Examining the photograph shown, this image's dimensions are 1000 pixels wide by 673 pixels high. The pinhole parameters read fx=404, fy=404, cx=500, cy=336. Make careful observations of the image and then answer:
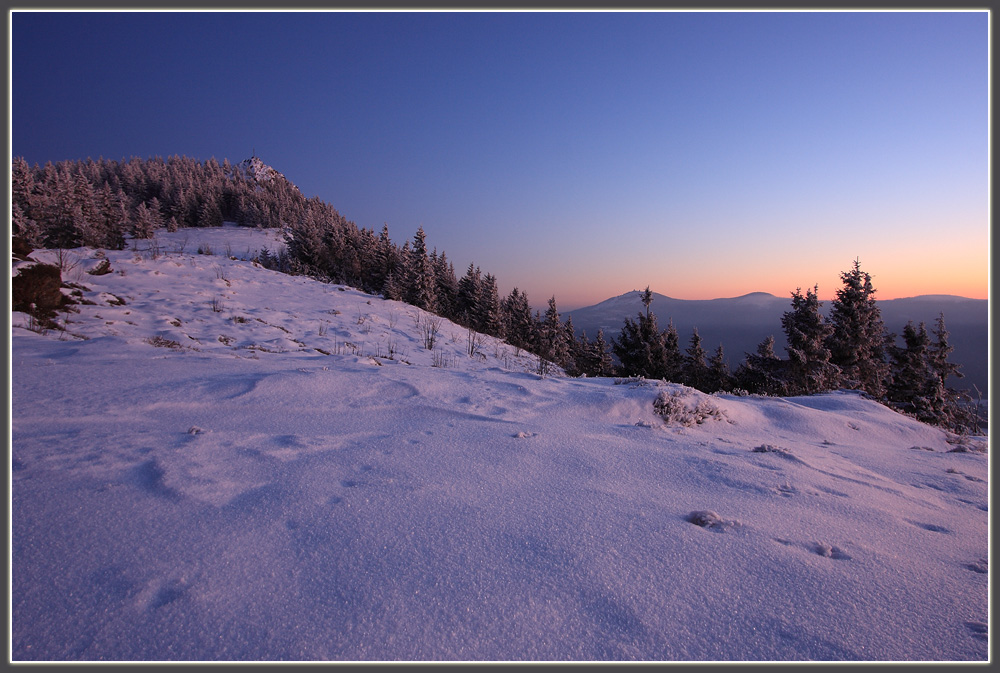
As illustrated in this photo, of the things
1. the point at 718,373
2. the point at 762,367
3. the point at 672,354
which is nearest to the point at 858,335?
the point at 762,367

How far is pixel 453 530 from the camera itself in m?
1.60

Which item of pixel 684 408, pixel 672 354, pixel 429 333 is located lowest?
pixel 672 354

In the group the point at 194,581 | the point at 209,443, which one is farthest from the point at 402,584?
the point at 209,443

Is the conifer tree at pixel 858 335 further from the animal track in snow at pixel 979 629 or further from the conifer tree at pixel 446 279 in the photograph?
the animal track in snow at pixel 979 629

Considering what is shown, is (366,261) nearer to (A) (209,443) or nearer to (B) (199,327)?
(B) (199,327)

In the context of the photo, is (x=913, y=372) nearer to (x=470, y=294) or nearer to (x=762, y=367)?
(x=762, y=367)

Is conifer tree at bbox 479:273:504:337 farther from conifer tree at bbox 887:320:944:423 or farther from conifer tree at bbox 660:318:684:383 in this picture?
conifer tree at bbox 887:320:944:423

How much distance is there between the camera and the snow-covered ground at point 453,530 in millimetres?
1112

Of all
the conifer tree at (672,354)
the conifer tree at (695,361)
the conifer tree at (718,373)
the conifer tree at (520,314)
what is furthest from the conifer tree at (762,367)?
the conifer tree at (520,314)

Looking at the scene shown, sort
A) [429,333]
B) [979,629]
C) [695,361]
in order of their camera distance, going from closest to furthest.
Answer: [979,629], [429,333], [695,361]

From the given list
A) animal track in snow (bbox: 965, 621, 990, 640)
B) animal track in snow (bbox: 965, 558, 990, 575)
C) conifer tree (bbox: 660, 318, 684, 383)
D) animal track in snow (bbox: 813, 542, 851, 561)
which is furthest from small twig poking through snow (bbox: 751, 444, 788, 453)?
conifer tree (bbox: 660, 318, 684, 383)

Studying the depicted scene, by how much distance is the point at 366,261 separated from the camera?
22375mm

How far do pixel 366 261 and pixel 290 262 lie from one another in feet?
12.7

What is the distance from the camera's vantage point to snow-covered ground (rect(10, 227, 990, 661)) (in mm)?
1112
